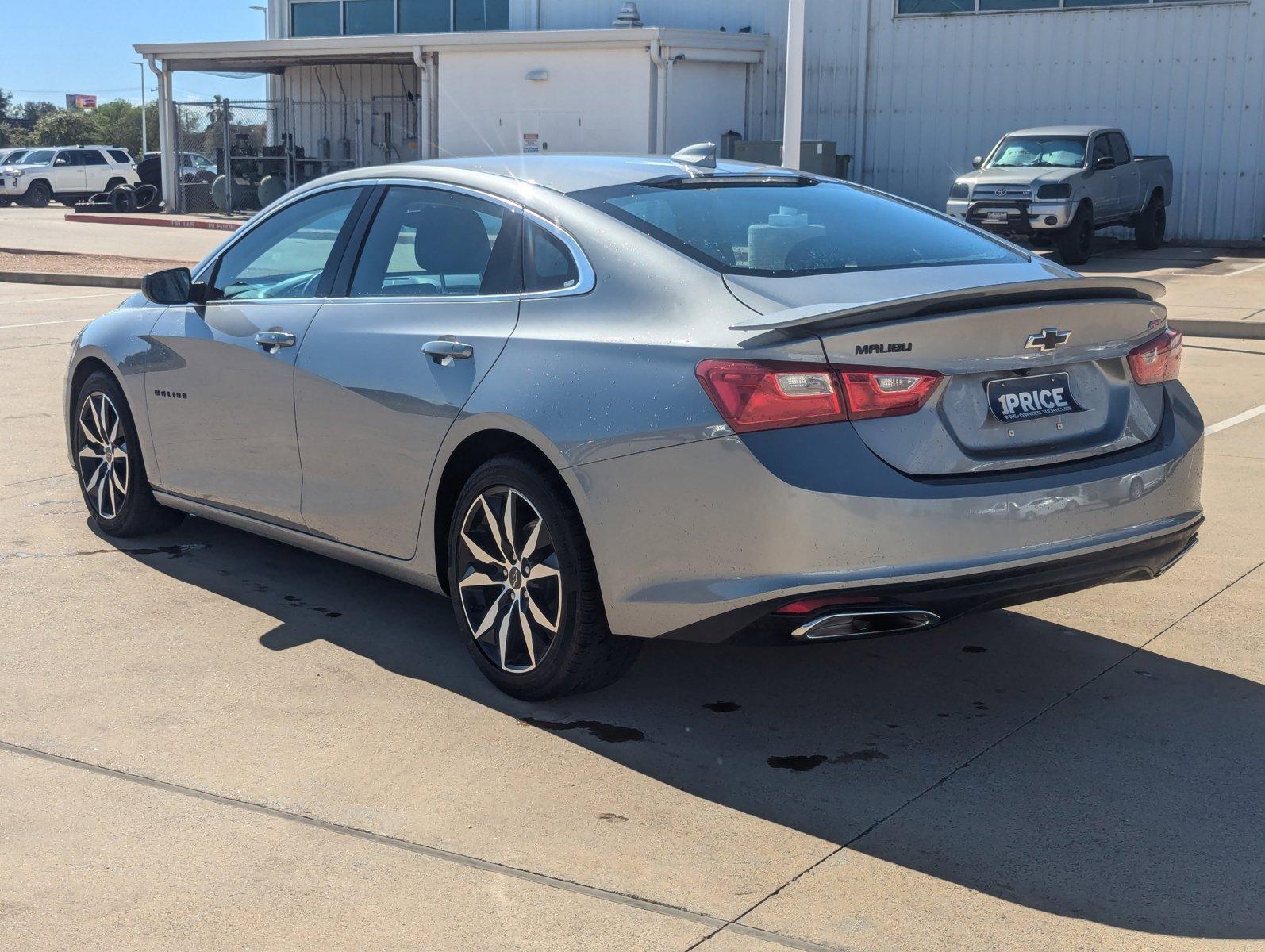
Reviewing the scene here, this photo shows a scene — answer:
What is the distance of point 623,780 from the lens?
4.01 meters

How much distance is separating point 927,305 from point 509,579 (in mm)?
1506

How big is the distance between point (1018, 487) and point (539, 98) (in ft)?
91.5

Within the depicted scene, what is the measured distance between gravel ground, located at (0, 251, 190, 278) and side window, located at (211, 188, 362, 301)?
15.4 m

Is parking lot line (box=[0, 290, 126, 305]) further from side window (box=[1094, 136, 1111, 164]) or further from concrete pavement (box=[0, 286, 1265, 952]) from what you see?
side window (box=[1094, 136, 1111, 164])

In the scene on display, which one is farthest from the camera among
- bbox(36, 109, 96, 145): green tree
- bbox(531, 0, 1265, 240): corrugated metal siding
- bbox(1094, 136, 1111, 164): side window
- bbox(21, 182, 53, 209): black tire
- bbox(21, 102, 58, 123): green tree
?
bbox(21, 102, 58, 123): green tree

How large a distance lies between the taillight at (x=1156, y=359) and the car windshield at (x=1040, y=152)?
18.0 meters

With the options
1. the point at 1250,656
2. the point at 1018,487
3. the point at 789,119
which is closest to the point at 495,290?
the point at 1018,487

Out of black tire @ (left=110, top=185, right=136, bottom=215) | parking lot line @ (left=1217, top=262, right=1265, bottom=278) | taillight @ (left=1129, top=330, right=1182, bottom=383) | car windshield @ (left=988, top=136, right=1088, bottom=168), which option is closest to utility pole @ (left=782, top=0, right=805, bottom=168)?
taillight @ (left=1129, top=330, right=1182, bottom=383)

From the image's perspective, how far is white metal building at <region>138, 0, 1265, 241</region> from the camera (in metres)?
26.1

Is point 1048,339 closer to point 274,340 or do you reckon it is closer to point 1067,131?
point 274,340

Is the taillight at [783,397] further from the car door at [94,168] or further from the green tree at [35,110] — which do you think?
the green tree at [35,110]

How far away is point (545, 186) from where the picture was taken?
476 cm

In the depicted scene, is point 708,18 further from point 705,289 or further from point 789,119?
point 705,289

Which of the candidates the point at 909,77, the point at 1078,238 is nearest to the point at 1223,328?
the point at 1078,238
